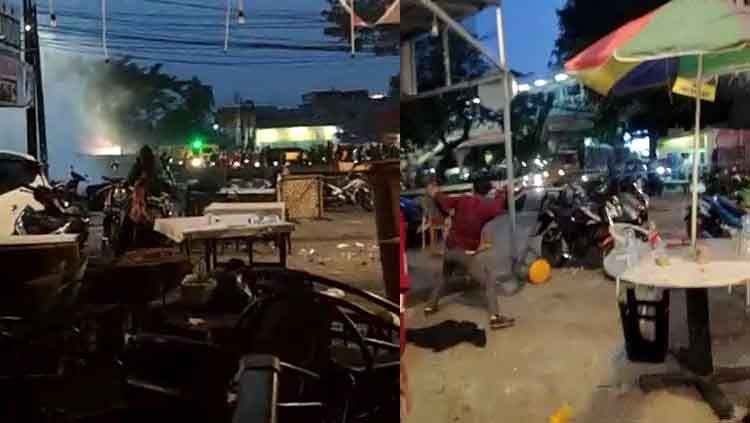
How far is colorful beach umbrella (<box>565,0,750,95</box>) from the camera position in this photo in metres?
1.79

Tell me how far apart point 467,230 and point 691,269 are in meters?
0.77

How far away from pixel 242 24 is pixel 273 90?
5.8 inches

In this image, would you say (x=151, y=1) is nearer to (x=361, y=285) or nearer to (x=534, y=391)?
(x=361, y=285)

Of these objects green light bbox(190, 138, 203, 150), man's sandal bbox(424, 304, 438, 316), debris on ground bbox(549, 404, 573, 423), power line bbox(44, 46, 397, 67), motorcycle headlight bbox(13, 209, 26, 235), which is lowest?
debris on ground bbox(549, 404, 573, 423)

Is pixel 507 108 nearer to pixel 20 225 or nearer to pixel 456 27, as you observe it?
pixel 456 27

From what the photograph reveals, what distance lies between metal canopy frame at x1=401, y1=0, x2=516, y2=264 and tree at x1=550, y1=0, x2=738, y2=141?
0.17 meters

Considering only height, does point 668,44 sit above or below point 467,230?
above

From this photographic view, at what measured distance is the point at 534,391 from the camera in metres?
1.97

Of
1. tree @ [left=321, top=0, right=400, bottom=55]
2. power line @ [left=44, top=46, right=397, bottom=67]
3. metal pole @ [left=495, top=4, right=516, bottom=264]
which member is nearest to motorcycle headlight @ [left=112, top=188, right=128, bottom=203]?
power line @ [left=44, top=46, right=397, bottom=67]

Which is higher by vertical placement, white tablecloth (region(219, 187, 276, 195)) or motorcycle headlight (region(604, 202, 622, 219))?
white tablecloth (region(219, 187, 276, 195))

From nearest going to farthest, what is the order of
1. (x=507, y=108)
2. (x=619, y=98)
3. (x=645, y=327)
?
(x=507, y=108) → (x=619, y=98) → (x=645, y=327)

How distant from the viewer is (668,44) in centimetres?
181

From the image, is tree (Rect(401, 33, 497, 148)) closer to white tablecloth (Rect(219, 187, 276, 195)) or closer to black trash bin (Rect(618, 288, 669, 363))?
white tablecloth (Rect(219, 187, 276, 195))

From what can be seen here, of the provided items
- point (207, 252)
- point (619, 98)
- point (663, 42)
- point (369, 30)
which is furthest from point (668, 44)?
point (207, 252)
